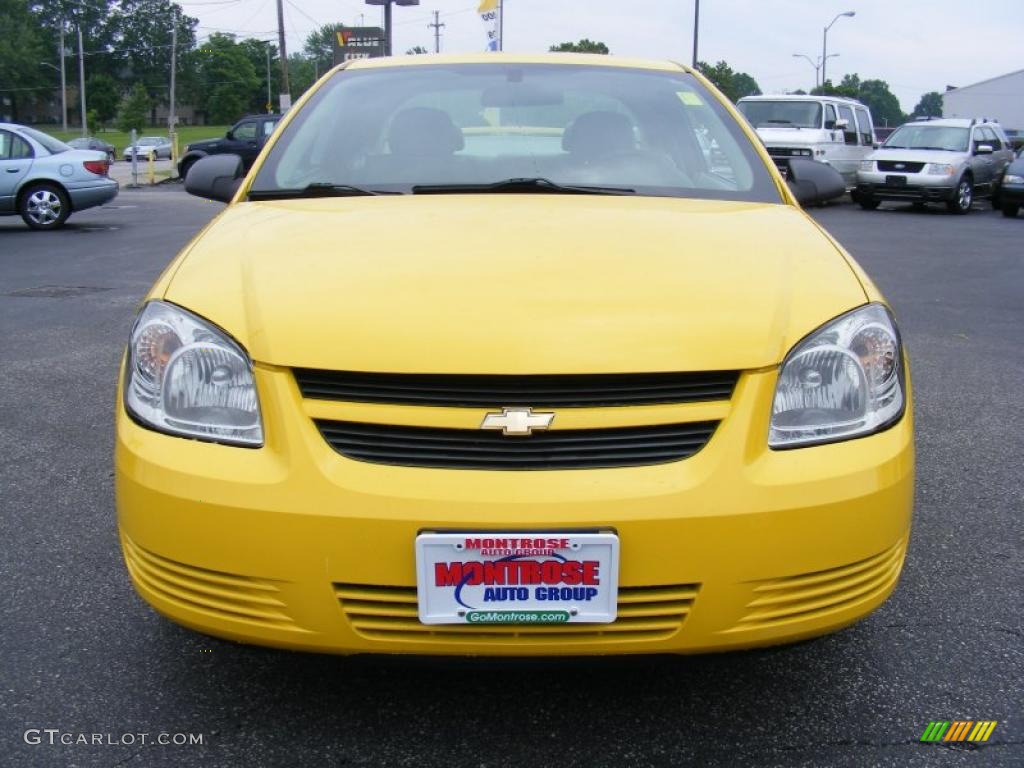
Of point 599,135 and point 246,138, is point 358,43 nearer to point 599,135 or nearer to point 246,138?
point 246,138

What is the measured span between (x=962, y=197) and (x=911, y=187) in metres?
1.29

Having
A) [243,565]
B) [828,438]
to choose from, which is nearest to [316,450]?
[243,565]

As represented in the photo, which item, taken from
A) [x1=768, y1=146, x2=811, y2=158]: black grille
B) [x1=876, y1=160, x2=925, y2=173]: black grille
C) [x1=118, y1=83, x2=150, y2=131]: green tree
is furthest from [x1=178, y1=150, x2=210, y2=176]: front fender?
[x1=118, y1=83, x2=150, y2=131]: green tree

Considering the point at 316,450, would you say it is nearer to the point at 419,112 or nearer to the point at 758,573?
the point at 758,573

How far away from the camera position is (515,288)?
2.08 meters

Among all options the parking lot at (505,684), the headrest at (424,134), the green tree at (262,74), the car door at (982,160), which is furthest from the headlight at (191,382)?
the green tree at (262,74)

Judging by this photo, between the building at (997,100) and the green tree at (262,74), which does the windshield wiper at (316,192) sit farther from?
the green tree at (262,74)

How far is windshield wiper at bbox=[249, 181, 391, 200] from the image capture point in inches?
113

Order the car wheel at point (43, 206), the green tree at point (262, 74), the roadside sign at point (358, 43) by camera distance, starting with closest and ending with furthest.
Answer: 1. the car wheel at point (43, 206)
2. the roadside sign at point (358, 43)
3. the green tree at point (262, 74)

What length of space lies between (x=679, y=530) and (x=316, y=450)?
686mm

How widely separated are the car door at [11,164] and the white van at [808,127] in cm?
1214

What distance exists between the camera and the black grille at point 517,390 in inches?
75.2

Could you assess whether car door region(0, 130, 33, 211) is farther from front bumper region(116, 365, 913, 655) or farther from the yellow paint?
front bumper region(116, 365, 913, 655)

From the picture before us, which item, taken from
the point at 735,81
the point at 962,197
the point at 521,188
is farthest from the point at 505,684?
the point at 735,81
